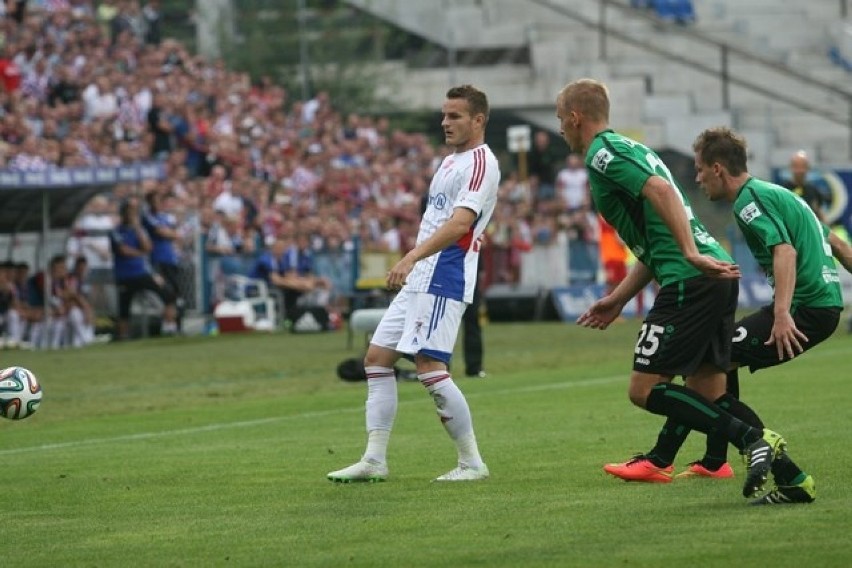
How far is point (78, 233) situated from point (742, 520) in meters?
21.8

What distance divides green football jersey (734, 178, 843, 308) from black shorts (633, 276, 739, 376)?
19.5 inches

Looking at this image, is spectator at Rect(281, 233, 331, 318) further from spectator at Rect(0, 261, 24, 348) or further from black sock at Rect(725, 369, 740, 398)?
black sock at Rect(725, 369, 740, 398)

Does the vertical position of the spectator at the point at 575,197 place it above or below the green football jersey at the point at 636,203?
below

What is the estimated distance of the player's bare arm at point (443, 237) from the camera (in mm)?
9547

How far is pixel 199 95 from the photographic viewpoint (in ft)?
114

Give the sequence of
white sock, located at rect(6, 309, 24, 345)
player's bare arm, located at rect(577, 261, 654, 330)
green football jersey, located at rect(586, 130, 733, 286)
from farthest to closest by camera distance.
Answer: white sock, located at rect(6, 309, 24, 345), player's bare arm, located at rect(577, 261, 654, 330), green football jersey, located at rect(586, 130, 733, 286)

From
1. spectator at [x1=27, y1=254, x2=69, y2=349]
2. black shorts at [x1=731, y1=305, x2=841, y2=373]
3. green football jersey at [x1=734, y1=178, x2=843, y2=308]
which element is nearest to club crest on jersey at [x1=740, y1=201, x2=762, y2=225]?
green football jersey at [x1=734, y1=178, x2=843, y2=308]

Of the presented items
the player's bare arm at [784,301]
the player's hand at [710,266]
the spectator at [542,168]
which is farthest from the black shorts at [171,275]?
the player's hand at [710,266]

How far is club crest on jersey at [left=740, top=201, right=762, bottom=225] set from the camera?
9.56m

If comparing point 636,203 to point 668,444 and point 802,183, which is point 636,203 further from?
point 802,183

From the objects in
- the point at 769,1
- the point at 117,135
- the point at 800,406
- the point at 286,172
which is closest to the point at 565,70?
the point at 769,1

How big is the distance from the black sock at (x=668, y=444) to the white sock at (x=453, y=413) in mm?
984

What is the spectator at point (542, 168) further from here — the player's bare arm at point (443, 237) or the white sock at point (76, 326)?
the player's bare arm at point (443, 237)

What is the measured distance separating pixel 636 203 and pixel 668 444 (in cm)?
141
